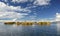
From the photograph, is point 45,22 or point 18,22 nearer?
point 45,22

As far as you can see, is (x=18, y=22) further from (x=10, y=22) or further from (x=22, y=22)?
(x=10, y=22)

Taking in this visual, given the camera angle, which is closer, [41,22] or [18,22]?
[41,22]

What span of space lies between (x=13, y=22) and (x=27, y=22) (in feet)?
134

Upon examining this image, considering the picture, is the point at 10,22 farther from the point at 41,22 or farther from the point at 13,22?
the point at 41,22

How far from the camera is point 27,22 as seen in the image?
13762 cm

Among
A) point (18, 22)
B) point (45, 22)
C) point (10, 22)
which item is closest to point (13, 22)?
point (10, 22)

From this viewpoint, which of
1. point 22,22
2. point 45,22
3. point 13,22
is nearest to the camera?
point 45,22

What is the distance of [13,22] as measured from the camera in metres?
174

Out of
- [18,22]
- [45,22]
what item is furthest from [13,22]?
[45,22]

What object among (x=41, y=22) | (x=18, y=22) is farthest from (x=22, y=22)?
(x=41, y=22)

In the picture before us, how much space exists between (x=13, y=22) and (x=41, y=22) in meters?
46.7

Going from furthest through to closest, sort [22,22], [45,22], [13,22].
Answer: [13,22] < [22,22] < [45,22]

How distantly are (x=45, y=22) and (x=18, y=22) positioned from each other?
31.4m

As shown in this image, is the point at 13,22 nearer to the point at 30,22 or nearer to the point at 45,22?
the point at 30,22
